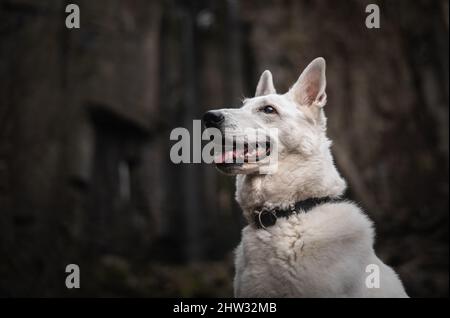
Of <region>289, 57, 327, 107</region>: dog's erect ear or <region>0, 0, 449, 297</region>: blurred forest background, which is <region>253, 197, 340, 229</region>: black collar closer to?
<region>289, 57, 327, 107</region>: dog's erect ear

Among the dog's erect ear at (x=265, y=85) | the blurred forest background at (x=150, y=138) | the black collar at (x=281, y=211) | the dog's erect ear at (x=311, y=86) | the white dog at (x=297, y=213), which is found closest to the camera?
the white dog at (x=297, y=213)

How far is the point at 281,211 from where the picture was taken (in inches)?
133

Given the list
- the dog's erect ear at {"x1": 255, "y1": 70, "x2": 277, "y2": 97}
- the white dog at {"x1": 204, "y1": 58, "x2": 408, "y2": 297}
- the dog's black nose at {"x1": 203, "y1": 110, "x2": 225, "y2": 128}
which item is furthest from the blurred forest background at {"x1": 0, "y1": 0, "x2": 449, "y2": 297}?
the dog's black nose at {"x1": 203, "y1": 110, "x2": 225, "y2": 128}

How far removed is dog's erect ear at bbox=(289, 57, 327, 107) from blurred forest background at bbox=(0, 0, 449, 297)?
3.38 metres

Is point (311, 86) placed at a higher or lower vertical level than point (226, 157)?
higher

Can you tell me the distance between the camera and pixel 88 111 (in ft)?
31.4

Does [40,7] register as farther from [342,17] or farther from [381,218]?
[381,218]

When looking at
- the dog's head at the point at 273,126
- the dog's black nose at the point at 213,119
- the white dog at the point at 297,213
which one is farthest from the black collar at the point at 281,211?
the dog's black nose at the point at 213,119

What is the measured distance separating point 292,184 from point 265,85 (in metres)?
1.11

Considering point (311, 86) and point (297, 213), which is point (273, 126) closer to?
point (311, 86)

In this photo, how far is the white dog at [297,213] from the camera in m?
3.08

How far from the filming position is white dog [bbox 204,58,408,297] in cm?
308

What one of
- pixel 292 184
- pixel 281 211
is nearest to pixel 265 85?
pixel 292 184

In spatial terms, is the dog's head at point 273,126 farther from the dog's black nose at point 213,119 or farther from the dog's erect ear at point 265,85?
the dog's erect ear at point 265,85
